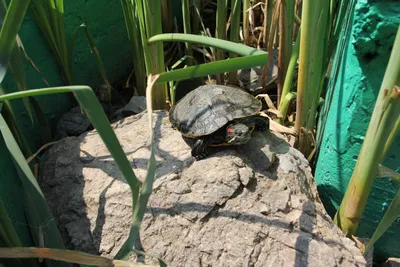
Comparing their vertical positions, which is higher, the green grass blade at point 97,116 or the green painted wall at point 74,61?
the green grass blade at point 97,116

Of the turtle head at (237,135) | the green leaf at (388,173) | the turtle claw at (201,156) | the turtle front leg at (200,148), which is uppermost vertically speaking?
the green leaf at (388,173)

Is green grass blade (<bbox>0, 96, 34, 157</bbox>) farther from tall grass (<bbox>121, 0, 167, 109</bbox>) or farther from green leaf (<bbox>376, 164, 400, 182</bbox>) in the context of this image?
green leaf (<bbox>376, 164, 400, 182</bbox>)

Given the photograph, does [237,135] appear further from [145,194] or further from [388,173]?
[145,194]

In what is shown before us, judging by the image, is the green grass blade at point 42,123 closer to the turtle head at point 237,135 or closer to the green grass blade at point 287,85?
the turtle head at point 237,135

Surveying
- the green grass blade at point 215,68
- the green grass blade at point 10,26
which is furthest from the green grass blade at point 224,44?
the green grass blade at point 10,26

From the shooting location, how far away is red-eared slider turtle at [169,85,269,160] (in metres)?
1.48

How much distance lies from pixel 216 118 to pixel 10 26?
0.85 m

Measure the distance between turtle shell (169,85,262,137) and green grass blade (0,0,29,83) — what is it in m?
0.78

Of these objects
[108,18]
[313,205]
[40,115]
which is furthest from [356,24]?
[108,18]

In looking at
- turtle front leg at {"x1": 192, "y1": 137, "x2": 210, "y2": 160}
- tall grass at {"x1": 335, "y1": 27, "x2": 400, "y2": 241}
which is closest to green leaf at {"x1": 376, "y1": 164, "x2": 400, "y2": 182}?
tall grass at {"x1": 335, "y1": 27, "x2": 400, "y2": 241}

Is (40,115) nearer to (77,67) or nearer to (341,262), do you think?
(77,67)

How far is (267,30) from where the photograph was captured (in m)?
2.08

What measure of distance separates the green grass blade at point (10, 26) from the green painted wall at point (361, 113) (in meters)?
0.83

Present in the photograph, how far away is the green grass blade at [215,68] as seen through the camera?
0.86 meters
